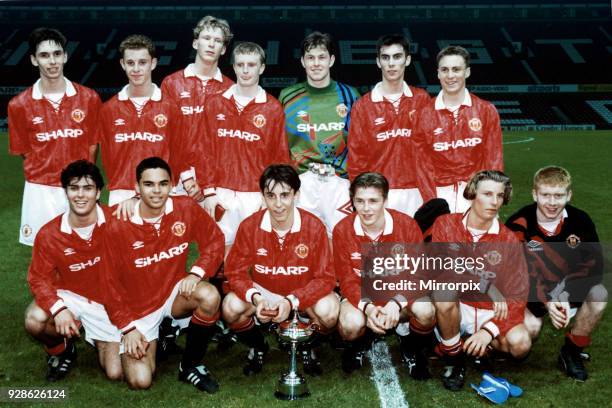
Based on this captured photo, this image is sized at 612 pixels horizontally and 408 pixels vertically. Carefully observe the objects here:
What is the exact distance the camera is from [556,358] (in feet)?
13.7

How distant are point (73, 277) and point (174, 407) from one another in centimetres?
112

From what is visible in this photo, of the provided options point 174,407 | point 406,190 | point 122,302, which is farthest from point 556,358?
point 122,302

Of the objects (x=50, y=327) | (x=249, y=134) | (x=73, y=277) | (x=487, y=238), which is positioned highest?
(x=249, y=134)

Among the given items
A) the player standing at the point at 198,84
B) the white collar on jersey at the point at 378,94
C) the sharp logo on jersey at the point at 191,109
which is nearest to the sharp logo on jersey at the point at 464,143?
the white collar on jersey at the point at 378,94

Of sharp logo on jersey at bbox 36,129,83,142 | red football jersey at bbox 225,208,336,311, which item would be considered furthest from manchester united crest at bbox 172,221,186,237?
sharp logo on jersey at bbox 36,129,83,142

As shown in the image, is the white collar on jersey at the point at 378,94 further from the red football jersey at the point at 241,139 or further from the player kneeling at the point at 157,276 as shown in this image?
the player kneeling at the point at 157,276

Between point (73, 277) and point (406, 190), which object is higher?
point (406, 190)

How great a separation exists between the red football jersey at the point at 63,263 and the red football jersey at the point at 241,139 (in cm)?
90

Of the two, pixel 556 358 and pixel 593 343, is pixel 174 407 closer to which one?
pixel 556 358

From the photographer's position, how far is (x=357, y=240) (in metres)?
4.01

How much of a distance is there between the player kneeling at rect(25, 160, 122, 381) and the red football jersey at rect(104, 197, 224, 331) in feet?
0.45

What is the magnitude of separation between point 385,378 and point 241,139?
1.87 metres

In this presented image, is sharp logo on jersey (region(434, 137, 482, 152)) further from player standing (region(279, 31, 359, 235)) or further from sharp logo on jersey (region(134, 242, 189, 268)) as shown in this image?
sharp logo on jersey (region(134, 242, 189, 268))

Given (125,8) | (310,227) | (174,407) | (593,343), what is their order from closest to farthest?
1. (174,407)
2. (310,227)
3. (593,343)
4. (125,8)
